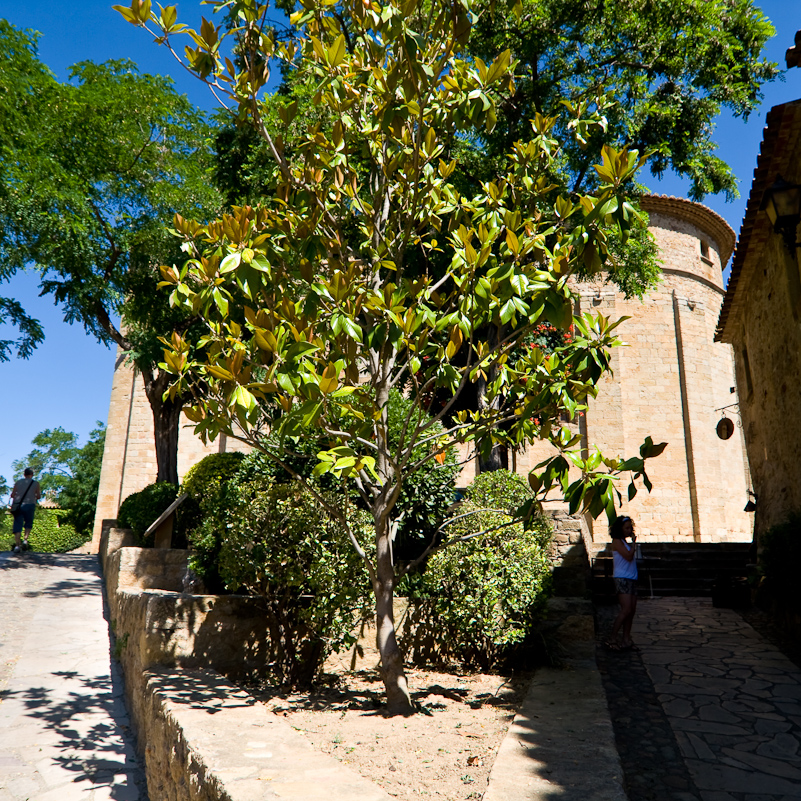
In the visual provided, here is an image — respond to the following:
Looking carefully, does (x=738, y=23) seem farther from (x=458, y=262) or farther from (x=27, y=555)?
(x=27, y=555)

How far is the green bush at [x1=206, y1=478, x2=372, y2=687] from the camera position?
5109mm

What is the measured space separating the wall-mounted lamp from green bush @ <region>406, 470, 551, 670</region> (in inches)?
153

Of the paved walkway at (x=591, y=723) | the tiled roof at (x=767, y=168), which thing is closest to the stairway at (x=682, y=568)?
the paved walkway at (x=591, y=723)

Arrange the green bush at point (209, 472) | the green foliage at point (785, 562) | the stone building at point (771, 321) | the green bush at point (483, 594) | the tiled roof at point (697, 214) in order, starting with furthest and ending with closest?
the tiled roof at point (697, 214) < the green bush at point (209, 472) < the green foliage at point (785, 562) < the stone building at point (771, 321) < the green bush at point (483, 594)

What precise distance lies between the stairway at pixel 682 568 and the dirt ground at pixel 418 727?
5595mm

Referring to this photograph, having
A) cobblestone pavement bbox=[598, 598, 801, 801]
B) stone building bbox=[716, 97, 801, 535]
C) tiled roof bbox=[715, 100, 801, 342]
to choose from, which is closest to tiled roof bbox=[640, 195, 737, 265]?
stone building bbox=[716, 97, 801, 535]

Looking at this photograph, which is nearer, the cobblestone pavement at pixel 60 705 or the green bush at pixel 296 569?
the cobblestone pavement at pixel 60 705

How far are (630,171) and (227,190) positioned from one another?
8869 mm

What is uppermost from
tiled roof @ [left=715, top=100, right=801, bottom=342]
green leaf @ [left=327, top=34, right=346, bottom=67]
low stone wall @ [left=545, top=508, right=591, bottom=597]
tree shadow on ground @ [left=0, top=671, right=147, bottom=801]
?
tiled roof @ [left=715, top=100, right=801, bottom=342]

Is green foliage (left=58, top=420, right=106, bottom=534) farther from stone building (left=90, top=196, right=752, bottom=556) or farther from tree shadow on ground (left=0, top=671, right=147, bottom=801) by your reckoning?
tree shadow on ground (left=0, top=671, right=147, bottom=801)

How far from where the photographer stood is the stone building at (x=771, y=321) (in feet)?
22.6

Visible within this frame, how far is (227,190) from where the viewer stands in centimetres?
1088

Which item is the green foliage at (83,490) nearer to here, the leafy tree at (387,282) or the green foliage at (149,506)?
the green foliage at (149,506)

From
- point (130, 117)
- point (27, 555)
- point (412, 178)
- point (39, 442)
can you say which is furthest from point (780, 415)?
point (39, 442)
